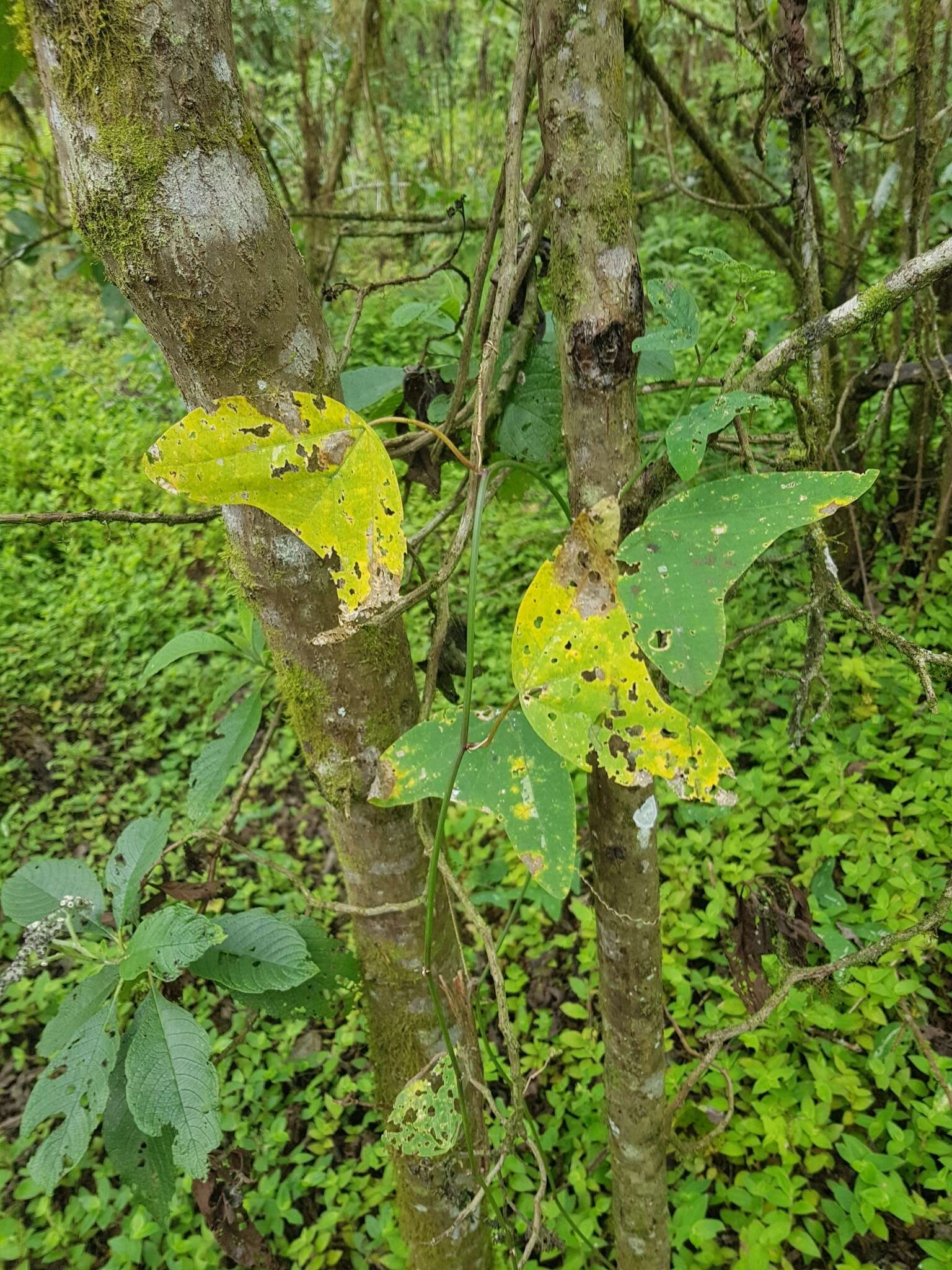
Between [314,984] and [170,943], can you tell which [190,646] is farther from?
[314,984]

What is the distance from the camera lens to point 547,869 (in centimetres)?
67

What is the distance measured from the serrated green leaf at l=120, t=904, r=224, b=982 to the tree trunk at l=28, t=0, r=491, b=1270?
271mm

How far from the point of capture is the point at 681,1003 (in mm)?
1809

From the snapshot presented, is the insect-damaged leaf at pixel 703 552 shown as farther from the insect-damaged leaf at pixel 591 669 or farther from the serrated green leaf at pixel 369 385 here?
the serrated green leaf at pixel 369 385

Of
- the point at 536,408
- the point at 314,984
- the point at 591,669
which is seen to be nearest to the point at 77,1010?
the point at 314,984

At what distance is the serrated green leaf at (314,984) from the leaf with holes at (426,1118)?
36 cm

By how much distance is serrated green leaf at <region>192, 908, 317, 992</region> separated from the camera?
45.7 inches

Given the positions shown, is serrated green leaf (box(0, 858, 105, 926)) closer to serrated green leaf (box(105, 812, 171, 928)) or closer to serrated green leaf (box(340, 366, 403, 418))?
serrated green leaf (box(105, 812, 171, 928))

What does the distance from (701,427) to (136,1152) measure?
133cm

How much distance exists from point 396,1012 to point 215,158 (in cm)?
119

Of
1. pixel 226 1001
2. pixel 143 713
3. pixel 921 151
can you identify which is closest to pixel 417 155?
pixel 143 713

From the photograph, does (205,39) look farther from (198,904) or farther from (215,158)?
(198,904)

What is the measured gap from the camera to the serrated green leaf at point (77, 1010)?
3.51 ft

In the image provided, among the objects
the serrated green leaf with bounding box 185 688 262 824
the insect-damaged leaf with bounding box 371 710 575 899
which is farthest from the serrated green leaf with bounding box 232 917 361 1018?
the insect-damaged leaf with bounding box 371 710 575 899
